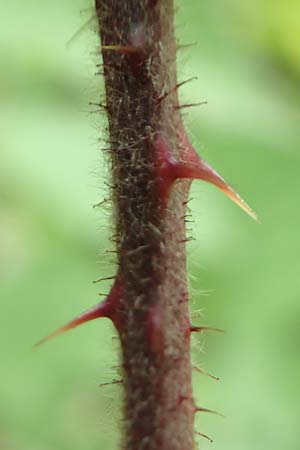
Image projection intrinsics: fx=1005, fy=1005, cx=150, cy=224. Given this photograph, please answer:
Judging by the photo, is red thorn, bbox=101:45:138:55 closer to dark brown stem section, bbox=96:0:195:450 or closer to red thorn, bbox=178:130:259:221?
dark brown stem section, bbox=96:0:195:450

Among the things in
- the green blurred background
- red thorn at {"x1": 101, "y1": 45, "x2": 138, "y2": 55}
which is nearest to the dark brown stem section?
red thorn at {"x1": 101, "y1": 45, "x2": 138, "y2": 55}

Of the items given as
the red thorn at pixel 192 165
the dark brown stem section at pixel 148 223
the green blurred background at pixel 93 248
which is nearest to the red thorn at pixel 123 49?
the dark brown stem section at pixel 148 223

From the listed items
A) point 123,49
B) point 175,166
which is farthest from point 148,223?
point 123,49

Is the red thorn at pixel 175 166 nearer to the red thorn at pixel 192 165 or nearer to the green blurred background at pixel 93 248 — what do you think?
the red thorn at pixel 192 165

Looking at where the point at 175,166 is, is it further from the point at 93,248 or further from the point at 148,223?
the point at 93,248

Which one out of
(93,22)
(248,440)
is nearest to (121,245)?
(93,22)

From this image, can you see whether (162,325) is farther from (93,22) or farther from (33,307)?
(33,307)

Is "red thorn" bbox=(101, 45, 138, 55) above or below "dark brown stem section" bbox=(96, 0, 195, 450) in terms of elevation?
above

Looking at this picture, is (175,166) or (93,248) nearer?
(175,166)
